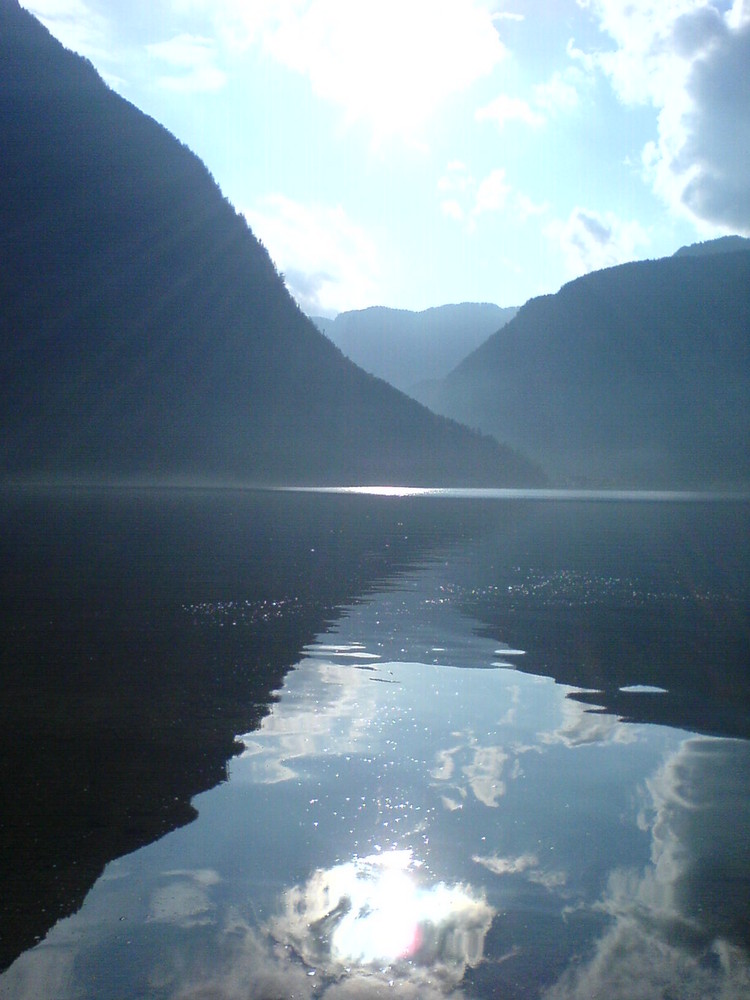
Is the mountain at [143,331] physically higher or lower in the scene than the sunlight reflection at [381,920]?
higher

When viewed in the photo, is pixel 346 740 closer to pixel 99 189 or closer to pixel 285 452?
pixel 285 452

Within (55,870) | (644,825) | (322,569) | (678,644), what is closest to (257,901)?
(55,870)

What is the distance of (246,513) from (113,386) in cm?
9654

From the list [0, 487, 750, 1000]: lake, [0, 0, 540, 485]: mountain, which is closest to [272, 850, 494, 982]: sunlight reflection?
[0, 487, 750, 1000]: lake

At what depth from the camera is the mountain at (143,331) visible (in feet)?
473

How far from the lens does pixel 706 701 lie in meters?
12.5

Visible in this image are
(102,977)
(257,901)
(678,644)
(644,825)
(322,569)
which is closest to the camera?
(102,977)

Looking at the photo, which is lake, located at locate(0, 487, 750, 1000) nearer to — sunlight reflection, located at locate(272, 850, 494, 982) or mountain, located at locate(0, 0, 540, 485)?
sunlight reflection, located at locate(272, 850, 494, 982)

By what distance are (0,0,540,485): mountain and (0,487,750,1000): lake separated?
416 feet

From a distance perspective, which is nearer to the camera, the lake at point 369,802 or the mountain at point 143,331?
the lake at point 369,802

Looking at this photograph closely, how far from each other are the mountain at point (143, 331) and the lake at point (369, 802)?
4989 inches

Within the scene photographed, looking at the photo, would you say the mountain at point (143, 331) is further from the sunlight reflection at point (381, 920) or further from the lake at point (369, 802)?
the sunlight reflection at point (381, 920)

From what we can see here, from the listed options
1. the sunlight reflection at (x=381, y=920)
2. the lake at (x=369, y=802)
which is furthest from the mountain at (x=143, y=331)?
the sunlight reflection at (x=381, y=920)

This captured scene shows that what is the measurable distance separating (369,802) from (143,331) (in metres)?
160
